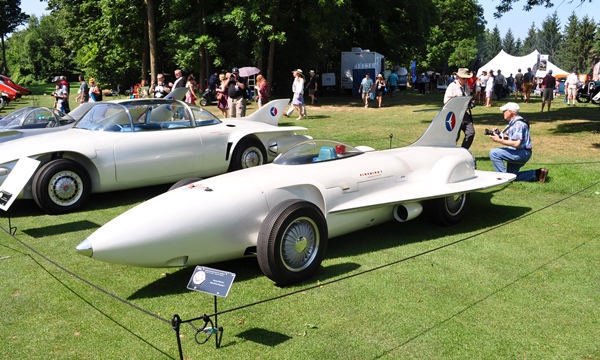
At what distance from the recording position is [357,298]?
496cm

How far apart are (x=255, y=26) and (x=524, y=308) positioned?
77.2 feet

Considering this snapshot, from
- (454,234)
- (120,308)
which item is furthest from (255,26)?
(120,308)

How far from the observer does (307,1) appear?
27625 millimetres

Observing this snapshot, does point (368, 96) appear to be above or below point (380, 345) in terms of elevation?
above

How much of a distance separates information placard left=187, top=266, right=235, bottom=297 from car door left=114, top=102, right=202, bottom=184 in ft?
15.5

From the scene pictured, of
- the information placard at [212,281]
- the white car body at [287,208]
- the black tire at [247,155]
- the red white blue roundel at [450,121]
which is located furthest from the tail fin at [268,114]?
the information placard at [212,281]

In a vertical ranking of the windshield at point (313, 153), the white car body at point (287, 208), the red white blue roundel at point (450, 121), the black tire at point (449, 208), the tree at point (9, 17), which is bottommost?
the black tire at point (449, 208)

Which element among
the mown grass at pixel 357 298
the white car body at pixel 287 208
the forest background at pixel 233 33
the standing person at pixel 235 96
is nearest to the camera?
the mown grass at pixel 357 298

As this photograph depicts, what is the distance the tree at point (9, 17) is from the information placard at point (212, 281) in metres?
87.2

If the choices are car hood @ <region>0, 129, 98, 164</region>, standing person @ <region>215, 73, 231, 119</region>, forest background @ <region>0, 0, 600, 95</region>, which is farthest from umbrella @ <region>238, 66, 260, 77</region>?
car hood @ <region>0, 129, 98, 164</region>

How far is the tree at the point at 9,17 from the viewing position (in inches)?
3076

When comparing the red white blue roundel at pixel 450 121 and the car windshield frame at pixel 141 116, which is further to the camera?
the car windshield frame at pixel 141 116

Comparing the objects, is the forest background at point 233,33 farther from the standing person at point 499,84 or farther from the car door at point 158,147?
the car door at point 158,147

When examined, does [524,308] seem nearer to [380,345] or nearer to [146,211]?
[380,345]
